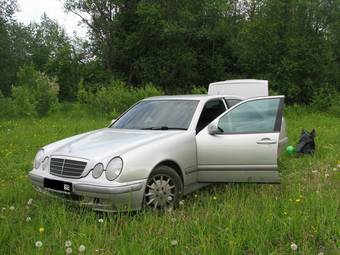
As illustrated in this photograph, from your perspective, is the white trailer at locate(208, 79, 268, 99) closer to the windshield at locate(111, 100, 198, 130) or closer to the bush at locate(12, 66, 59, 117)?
the windshield at locate(111, 100, 198, 130)

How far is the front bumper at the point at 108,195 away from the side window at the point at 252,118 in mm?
1578

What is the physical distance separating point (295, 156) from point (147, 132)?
4013 millimetres

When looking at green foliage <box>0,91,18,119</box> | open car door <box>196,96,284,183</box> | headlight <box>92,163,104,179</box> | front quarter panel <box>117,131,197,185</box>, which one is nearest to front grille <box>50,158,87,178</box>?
headlight <box>92,163,104,179</box>

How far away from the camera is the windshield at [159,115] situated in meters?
5.57

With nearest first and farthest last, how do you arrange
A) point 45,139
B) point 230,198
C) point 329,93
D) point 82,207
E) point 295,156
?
point 82,207 → point 230,198 → point 295,156 → point 45,139 → point 329,93

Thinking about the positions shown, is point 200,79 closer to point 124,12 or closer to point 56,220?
point 124,12

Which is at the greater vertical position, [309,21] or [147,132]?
[309,21]

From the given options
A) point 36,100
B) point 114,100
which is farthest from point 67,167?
point 36,100

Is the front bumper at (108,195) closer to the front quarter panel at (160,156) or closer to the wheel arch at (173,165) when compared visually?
the front quarter panel at (160,156)

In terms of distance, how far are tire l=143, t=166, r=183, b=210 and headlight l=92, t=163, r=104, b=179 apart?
54 cm

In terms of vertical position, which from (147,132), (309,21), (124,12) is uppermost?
(124,12)

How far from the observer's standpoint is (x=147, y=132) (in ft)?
17.3

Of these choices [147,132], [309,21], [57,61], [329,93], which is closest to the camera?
[147,132]

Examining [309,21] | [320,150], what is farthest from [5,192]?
[309,21]
